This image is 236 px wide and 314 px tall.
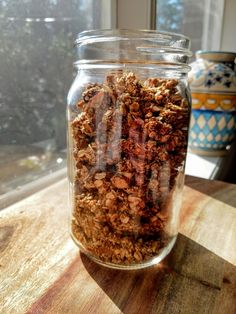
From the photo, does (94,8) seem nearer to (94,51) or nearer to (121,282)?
(94,51)

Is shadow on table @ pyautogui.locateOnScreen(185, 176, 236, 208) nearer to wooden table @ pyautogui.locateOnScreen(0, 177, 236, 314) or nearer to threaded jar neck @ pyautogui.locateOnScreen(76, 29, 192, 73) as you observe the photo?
wooden table @ pyautogui.locateOnScreen(0, 177, 236, 314)

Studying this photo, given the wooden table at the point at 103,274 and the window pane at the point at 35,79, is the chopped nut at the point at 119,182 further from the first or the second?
the window pane at the point at 35,79

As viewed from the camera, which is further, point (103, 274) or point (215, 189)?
point (215, 189)

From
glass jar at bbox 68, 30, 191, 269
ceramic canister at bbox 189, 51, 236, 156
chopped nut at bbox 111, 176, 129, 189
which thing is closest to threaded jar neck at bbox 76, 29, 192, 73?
glass jar at bbox 68, 30, 191, 269

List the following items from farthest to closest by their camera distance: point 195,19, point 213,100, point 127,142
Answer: point 195,19
point 213,100
point 127,142

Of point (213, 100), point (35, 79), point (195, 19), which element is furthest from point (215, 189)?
point (195, 19)

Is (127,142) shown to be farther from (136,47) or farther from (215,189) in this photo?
(215,189)

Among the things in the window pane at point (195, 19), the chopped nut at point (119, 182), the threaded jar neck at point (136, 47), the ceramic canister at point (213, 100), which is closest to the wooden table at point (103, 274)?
the chopped nut at point (119, 182)

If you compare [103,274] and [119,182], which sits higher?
[119,182]
